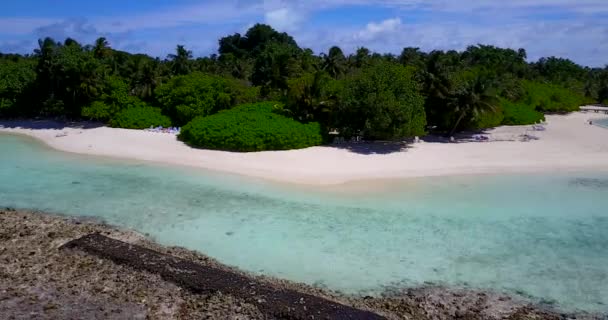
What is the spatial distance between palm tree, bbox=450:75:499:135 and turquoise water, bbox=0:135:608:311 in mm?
8475

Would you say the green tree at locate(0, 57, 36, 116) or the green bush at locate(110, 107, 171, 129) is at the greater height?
the green tree at locate(0, 57, 36, 116)

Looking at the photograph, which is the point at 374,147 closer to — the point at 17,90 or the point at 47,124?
the point at 47,124

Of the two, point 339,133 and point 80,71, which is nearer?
point 339,133

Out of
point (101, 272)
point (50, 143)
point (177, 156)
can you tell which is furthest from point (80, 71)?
point (101, 272)

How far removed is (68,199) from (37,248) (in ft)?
23.5

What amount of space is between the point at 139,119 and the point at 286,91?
1210 cm

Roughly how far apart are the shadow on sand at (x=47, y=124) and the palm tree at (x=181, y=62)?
11277 millimetres

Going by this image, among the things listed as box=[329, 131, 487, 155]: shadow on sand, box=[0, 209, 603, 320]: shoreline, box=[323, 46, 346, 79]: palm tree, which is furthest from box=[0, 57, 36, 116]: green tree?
box=[0, 209, 603, 320]: shoreline

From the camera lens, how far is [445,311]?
12.7m

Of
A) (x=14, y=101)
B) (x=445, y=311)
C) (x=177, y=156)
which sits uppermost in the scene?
(x=14, y=101)

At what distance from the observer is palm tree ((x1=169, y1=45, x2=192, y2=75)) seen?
5218cm

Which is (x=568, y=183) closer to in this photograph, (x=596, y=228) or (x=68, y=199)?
(x=596, y=228)

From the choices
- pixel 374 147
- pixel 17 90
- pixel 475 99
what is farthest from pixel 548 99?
pixel 17 90

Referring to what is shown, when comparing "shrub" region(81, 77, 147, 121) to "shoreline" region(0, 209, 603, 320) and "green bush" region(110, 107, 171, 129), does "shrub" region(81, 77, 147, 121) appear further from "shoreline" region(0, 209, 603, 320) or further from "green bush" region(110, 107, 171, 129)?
"shoreline" region(0, 209, 603, 320)
